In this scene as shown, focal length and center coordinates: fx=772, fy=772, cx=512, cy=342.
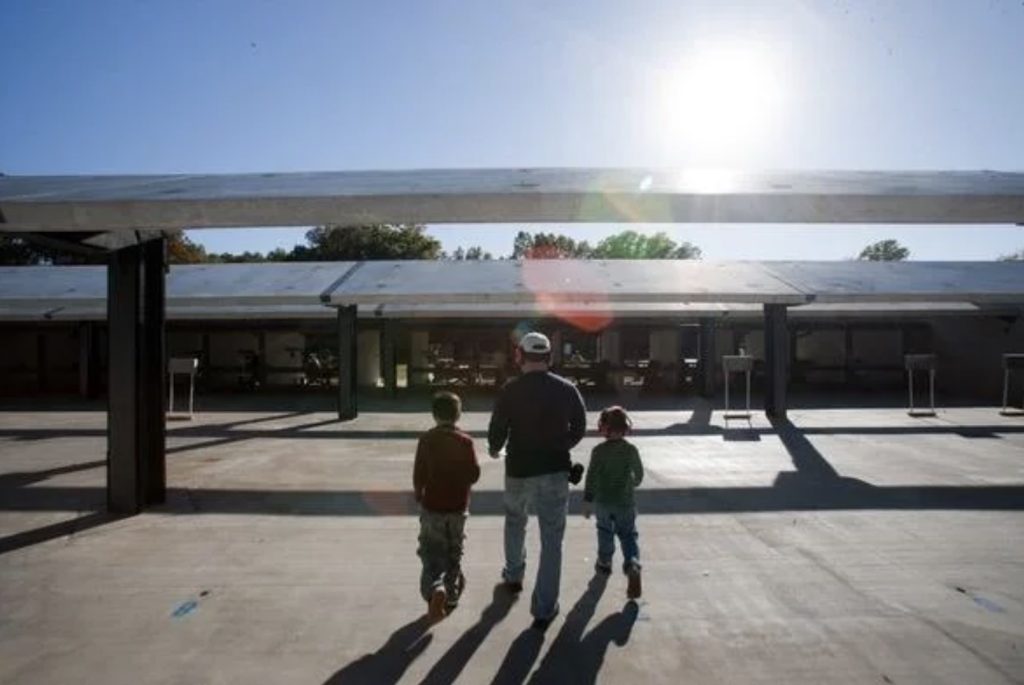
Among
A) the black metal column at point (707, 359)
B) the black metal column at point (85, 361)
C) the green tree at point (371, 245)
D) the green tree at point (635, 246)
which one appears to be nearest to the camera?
the black metal column at point (707, 359)

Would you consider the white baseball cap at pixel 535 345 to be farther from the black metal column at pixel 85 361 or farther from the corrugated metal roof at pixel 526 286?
the black metal column at pixel 85 361

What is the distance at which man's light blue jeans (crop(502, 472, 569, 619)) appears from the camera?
4617mm

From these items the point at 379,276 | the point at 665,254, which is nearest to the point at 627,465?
the point at 379,276

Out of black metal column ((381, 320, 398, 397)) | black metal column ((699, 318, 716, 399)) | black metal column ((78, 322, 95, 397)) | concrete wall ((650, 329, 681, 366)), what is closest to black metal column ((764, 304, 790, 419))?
black metal column ((699, 318, 716, 399))

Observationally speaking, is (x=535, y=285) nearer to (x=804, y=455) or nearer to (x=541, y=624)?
(x=804, y=455)

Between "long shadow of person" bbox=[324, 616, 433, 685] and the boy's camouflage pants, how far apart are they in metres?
0.31

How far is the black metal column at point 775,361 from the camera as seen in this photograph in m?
16.8

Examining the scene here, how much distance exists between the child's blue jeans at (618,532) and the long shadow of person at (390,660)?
1.49m

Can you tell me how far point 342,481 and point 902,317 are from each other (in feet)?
69.5

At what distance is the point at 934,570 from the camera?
18.8ft

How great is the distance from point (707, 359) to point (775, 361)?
5115 mm

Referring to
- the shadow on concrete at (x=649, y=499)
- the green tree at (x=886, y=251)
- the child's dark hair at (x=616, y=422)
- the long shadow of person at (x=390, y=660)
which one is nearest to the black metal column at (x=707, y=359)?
the shadow on concrete at (x=649, y=499)

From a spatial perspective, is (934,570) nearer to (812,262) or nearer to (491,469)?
(491,469)

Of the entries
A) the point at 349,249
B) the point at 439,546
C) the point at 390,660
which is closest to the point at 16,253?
the point at 349,249
